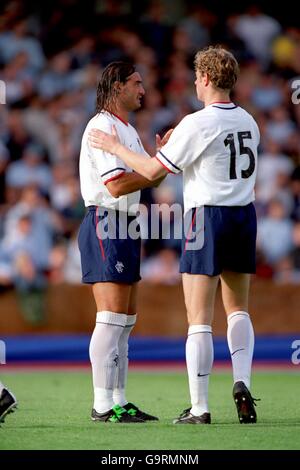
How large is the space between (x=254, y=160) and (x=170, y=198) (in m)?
6.14

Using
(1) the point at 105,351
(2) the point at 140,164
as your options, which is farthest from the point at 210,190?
(1) the point at 105,351

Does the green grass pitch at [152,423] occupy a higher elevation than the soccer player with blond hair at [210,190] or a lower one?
lower

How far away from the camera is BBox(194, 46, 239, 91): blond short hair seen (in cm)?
645

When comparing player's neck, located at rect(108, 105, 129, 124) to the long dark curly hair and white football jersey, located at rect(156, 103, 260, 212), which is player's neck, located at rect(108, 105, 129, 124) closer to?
the long dark curly hair

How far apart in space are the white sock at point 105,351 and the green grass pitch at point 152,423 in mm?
213

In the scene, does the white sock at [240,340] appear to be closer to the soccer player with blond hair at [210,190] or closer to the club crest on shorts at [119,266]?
the soccer player with blond hair at [210,190]

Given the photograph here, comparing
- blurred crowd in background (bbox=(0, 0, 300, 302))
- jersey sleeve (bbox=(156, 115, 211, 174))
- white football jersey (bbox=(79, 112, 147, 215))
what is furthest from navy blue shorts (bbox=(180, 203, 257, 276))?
blurred crowd in background (bbox=(0, 0, 300, 302))

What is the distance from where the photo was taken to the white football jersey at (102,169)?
6.62m

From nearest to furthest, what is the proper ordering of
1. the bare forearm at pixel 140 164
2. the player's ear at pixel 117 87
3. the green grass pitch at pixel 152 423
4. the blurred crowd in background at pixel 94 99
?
the green grass pitch at pixel 152 423 → the bare forearm at pixel 140 164 → the player's ear at pixel 117 87 → the blurred crowd in background at pixel 94 99

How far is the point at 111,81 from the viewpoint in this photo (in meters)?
6.87

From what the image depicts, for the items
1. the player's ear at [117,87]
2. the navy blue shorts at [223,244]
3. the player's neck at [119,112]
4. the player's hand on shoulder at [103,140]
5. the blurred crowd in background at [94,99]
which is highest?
the blurred crowd in background at [94,99]

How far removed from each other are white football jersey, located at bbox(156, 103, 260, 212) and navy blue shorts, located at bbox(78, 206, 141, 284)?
431 mm

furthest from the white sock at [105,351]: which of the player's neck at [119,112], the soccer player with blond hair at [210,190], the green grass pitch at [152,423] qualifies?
the player's neck at [119,112]

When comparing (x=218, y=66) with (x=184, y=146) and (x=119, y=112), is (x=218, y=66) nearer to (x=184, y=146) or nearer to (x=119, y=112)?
(x=184, y=146)
